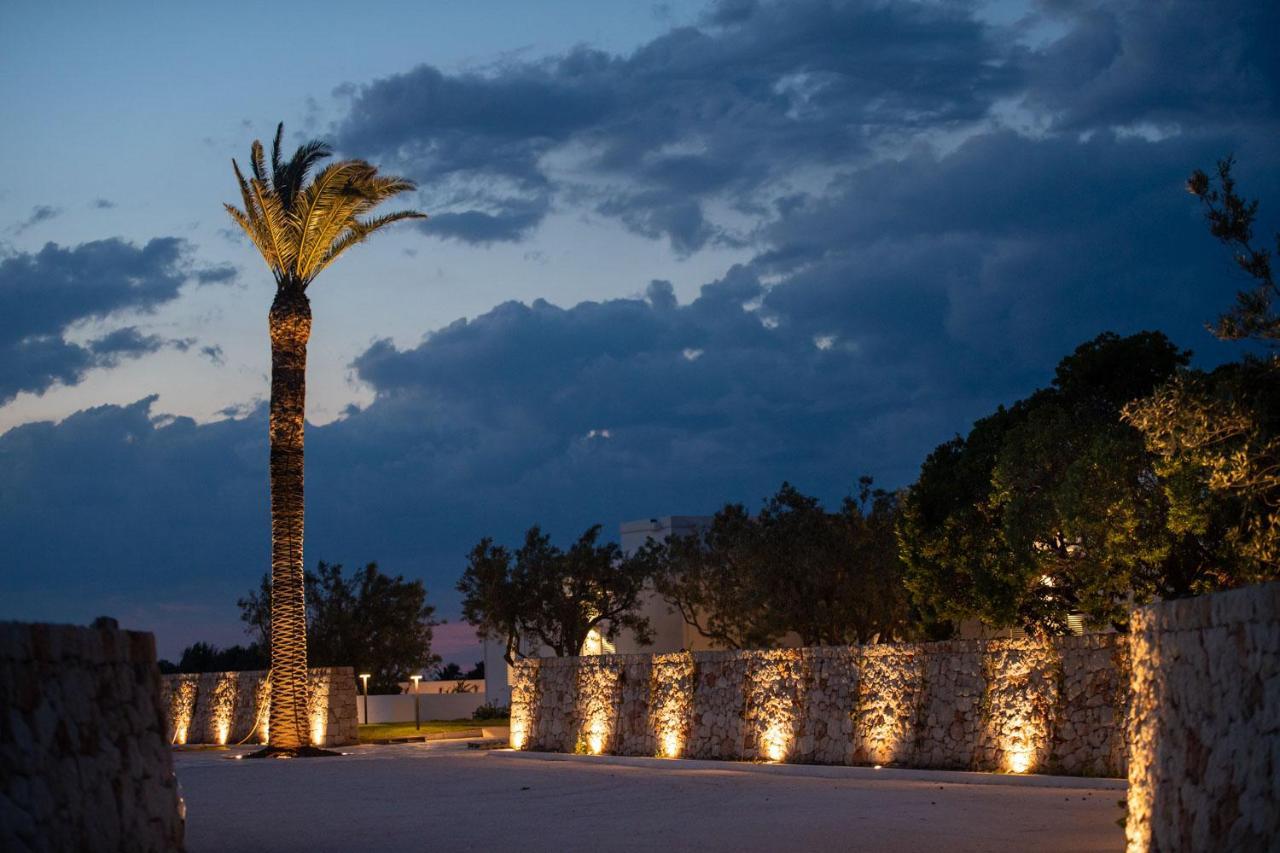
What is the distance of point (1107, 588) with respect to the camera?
21844 millimetres

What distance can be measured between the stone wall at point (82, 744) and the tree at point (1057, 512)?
14.8 metres

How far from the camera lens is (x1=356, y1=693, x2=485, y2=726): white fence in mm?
49250

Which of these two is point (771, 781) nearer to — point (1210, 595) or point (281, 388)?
point (1210, 595)

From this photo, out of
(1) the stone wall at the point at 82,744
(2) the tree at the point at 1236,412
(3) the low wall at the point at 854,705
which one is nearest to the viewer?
(1) the stone wall at the point at 82,744

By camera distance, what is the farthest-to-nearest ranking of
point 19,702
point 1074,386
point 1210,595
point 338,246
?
point 338,246 < point 1074,386 < point 1210,595 < point 19,702

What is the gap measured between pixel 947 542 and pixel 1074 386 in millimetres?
3687

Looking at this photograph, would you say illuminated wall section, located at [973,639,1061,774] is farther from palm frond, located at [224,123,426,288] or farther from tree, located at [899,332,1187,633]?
palm frond, located at [224,123,426,288]

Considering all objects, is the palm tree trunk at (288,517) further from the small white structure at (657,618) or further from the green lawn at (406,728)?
the small white structure at (657,618)

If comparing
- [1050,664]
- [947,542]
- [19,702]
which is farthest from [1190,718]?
[947,542]

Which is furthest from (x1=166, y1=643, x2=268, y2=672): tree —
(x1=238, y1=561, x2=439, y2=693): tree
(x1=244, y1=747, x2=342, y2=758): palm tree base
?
(x1=244, y1=747, x2=342, y2=758): palm tree base

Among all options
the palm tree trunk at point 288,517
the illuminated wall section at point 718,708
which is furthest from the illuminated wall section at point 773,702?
the palm tree trunk at point 288,517

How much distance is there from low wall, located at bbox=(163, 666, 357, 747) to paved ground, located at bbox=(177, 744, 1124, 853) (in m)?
9.88

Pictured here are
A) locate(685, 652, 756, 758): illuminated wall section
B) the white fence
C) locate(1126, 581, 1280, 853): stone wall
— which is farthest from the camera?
the white fence

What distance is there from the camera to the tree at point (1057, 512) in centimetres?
2089
